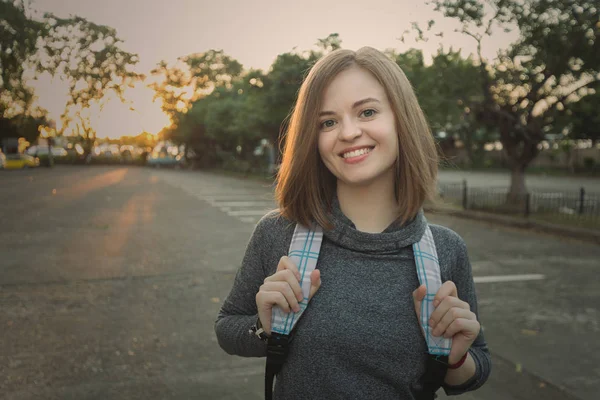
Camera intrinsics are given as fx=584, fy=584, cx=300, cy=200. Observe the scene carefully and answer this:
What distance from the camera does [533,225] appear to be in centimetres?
1285

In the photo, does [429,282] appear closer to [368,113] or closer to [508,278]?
[368,113]

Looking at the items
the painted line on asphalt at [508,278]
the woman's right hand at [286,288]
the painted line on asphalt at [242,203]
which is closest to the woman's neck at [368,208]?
the woman's right hand at [286,288]

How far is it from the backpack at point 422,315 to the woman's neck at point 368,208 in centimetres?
18

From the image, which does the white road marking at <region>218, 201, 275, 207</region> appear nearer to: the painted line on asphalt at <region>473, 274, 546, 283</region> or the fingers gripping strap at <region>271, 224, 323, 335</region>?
the painted line on asphalt at <region>473, 274, 546, 283</region>

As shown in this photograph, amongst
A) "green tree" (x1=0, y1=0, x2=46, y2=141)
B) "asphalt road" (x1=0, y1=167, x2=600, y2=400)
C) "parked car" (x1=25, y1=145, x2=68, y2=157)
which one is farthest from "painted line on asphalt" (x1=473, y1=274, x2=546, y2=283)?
"parked car" (x1=25, y1=145, x2=68, y2=157)

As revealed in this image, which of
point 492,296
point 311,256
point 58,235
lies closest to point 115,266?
point 58,235

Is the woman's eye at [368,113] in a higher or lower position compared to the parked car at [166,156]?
higher

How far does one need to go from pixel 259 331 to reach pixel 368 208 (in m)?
→ 0.50

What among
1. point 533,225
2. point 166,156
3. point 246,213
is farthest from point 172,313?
point 166,156

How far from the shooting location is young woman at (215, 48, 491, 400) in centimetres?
162

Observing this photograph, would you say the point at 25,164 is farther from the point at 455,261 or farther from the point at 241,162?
the point at 455,261

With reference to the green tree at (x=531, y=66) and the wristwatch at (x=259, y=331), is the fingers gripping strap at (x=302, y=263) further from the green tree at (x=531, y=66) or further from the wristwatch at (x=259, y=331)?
the green tree at (x=531, y=66)

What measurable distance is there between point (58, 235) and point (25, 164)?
4380cm

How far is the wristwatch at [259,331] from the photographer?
5.42 ft
